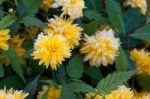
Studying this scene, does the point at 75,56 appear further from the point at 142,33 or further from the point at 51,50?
the point at 142,33

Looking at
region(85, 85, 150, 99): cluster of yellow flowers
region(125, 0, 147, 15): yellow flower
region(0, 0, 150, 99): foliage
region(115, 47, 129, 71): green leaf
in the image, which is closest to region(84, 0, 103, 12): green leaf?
region(0, 0, 150, 99): foliage

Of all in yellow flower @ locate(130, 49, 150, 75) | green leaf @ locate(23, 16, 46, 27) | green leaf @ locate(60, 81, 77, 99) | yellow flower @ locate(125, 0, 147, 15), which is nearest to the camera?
green leaf @ locate(60, 81, 77, 99)

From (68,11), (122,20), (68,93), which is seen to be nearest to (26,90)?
(68,93)

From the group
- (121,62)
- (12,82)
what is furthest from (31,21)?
(121,62)

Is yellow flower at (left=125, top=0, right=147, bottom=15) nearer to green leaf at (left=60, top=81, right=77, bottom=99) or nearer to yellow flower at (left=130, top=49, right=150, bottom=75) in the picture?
yellow flower at (left=130, top=49, right=150, bottom=75)

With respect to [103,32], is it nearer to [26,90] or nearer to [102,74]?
[102,74]

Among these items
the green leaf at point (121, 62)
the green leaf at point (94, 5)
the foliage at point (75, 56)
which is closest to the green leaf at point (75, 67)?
the foliage at point (75, 56)
